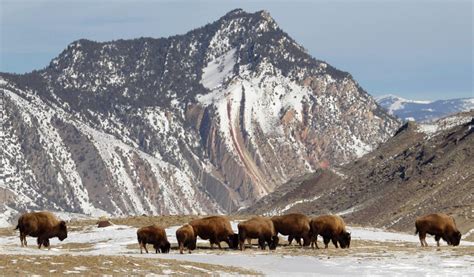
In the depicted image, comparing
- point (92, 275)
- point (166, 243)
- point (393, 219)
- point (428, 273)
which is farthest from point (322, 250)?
point (393, 219)

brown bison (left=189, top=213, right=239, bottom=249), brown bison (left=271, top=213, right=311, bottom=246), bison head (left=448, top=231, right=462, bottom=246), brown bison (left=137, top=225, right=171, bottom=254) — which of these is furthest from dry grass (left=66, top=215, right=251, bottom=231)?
bison head (left=448, top=231, right=462, bottom=246)

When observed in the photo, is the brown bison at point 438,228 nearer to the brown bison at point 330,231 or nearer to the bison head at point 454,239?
the bison head at point 454,239

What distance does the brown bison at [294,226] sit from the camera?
57.9 m

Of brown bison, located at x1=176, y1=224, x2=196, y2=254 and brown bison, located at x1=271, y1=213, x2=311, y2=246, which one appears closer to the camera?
brown bison, located at x1=176, y1=224, x2=196, y2=254

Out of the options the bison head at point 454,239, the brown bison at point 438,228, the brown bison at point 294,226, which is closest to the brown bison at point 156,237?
the brown bison at point 294,226

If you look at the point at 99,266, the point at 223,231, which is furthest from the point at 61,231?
the point at 99,266

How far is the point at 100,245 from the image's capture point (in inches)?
2447

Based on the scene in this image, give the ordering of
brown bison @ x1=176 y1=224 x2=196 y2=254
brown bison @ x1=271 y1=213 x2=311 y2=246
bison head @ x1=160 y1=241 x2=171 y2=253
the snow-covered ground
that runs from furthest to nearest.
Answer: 1. brown bison @ x1=271 y1=213 x2=311 y2=246
2. bison head @ x1=160 y1=241 x2=171 y2=253
3. brown bison @ x1=176 y1=224 x2=196 y2=254
4. the snow-covered ground

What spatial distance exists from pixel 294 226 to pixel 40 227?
14394 millimetres

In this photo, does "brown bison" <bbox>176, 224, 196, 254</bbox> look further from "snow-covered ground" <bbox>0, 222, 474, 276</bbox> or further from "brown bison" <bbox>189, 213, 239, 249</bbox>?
"brown bison" <bbox>189, 213, 239, 249</bbox>

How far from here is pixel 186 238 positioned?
178ft

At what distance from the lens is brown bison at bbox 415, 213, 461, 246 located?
2355 inches

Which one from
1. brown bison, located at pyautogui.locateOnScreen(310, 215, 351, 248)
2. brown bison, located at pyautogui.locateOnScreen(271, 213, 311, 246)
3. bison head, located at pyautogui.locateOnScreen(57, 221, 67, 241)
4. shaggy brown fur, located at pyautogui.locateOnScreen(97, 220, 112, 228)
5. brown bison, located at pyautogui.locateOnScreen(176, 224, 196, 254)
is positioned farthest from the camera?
shaggy brown fur, located at pyautogui.locateOnScreen(97, 220, 112, 228)

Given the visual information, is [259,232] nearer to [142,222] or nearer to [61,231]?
[61,231]
